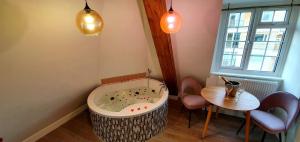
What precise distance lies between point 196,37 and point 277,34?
131 cm

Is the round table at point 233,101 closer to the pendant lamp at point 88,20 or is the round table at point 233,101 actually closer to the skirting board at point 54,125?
the pendant lamp at point 88,20

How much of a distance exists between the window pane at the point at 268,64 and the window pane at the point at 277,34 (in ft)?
1.12

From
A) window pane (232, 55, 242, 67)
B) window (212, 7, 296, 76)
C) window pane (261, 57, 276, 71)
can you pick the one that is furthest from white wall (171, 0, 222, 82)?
window pane (261, 57, 276, 71)

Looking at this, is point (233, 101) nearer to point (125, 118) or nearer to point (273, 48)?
point (273, 48)

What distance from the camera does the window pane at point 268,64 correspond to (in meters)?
2.77

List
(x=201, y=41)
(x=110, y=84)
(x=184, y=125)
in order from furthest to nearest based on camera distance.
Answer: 1. (x=110, y=84)
2. (x=184, y=125)
3. (x=201, y=41)

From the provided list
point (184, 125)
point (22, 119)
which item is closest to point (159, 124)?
point (184, 125)

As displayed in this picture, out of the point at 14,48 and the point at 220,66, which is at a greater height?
the point at 14,48

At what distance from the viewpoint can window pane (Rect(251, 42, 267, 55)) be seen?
2.74 metres

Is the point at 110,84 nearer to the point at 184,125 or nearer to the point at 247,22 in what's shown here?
the point at 184,125

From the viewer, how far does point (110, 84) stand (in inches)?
133

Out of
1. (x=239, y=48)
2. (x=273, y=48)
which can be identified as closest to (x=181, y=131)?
(x=239, y=48)

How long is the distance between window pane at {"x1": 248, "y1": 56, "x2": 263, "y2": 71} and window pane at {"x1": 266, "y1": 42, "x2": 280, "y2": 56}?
15 centimetres

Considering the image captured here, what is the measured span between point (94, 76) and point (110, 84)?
0.38m
